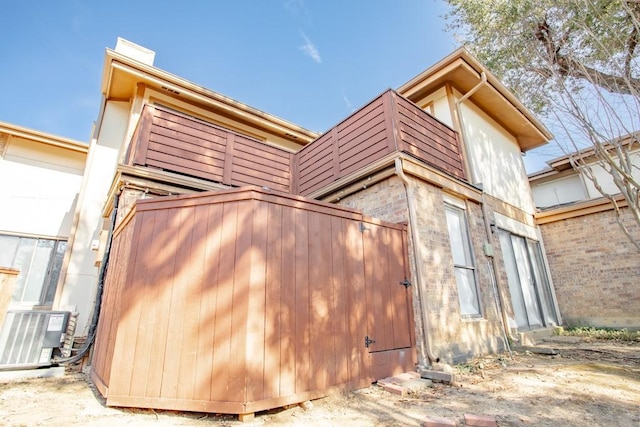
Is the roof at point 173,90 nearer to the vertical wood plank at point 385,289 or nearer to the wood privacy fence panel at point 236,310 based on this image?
the wood privacy fence panel at point 236,310

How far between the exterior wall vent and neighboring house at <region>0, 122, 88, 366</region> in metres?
2.73

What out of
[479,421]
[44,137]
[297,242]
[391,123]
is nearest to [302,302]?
[297,242]

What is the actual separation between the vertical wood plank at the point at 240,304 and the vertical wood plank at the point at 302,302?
1.76 feet

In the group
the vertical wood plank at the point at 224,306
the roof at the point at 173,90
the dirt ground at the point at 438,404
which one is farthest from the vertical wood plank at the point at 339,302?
the roof at the point at 173,90

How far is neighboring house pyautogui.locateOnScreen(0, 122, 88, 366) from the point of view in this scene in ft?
23.0

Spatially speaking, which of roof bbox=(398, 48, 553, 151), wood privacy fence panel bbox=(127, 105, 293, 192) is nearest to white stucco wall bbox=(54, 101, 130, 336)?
wood privacy fence panel bbox=(127, 105, 293, 192)

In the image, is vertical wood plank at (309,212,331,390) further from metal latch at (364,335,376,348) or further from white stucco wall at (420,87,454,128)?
white stucco wall at (420,87,454,128)

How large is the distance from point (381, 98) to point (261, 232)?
3671 millimetres

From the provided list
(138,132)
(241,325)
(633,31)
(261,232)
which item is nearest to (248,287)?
(241,325)

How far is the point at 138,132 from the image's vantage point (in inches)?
199

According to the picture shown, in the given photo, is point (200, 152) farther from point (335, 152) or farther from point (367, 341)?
point (367, 341)

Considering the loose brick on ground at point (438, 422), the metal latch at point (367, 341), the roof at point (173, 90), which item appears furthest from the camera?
the roof at point (173, 90)

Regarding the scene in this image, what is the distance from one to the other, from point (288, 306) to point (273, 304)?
0.17 meters

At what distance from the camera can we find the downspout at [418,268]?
13.0 ft
